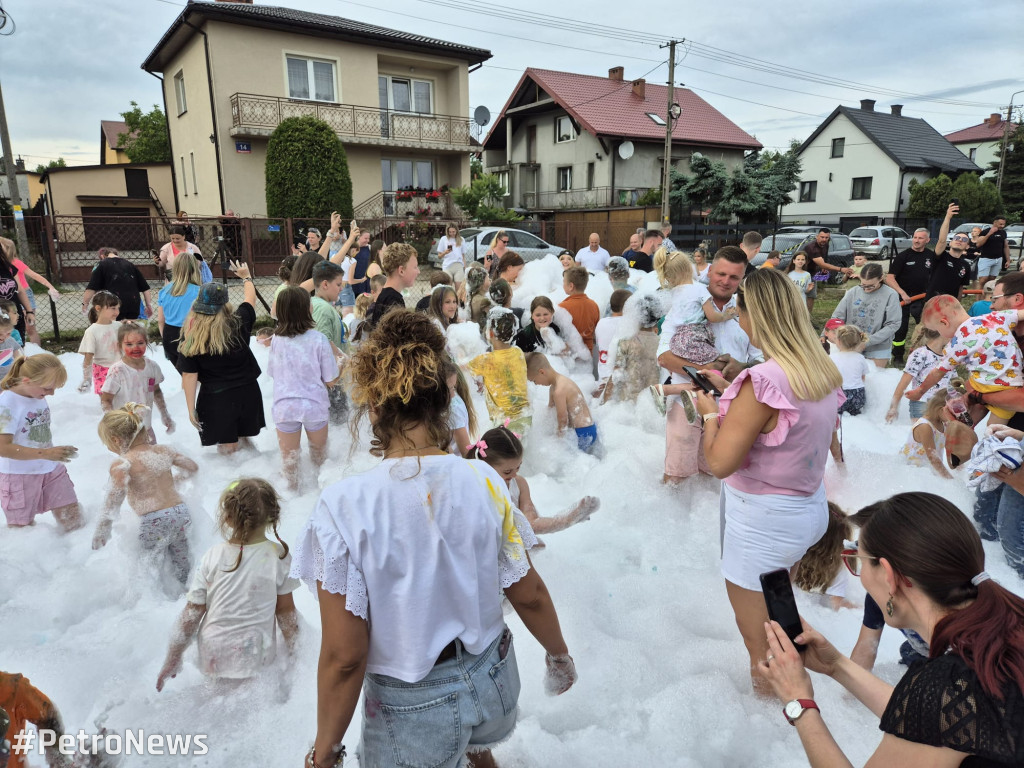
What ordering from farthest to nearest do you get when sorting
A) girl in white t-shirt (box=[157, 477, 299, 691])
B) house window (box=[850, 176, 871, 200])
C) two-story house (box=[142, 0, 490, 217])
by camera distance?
house window (box=[850, 176, 871, 200]) < two-story house (box=[142, 0, 490, 217]) < girl in white t-shirt (box=[157, 477, 299, 691])

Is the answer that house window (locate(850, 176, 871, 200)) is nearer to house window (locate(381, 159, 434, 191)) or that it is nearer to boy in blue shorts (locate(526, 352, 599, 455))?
house window (locate(381, 159, 434, 191))

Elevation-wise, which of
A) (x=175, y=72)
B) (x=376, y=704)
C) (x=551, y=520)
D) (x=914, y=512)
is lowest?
(x=551, y=520)

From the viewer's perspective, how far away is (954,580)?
143 centimetres

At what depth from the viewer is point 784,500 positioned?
94.4 inches

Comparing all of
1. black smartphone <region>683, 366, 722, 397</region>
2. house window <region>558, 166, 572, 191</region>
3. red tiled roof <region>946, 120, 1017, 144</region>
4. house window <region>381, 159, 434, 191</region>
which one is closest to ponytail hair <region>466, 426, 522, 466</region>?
black smartphone <region>683, 366, 722, 397</region>

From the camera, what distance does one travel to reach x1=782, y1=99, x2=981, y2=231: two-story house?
37125 millimetres

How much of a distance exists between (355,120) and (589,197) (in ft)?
45.6

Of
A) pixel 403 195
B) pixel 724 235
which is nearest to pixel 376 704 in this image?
pixel 403 195

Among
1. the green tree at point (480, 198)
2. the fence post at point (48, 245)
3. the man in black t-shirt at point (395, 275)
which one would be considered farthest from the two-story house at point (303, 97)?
the man in black t-shirt at point (395, 275)

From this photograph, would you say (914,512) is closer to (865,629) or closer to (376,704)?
(865,629)

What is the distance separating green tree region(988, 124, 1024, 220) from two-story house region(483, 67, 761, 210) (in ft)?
56.1

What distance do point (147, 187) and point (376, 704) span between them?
99.8 ft

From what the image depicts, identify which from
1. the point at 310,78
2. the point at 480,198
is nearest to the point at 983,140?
the point at 480,198
